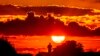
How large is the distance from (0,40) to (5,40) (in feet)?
4.63

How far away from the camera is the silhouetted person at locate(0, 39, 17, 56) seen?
191150 millimetres

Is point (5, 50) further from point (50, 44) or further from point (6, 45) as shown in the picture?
point (50, 44)

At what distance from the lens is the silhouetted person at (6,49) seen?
627 feet

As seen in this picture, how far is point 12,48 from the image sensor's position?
194 meters

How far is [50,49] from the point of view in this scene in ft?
643

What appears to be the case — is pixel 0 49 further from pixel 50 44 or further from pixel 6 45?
pixel 50 44

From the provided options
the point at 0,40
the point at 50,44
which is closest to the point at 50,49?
the point at 50,44

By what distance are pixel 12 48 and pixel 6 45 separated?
2.21m

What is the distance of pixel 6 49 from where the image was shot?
192250 millimetres

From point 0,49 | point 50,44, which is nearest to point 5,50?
point 0,49

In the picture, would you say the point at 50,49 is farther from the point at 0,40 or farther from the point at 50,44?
the point at 0,40

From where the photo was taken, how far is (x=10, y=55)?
19162 centimetres

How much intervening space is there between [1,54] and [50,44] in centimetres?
1603

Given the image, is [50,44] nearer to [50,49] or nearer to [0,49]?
[50,49]
